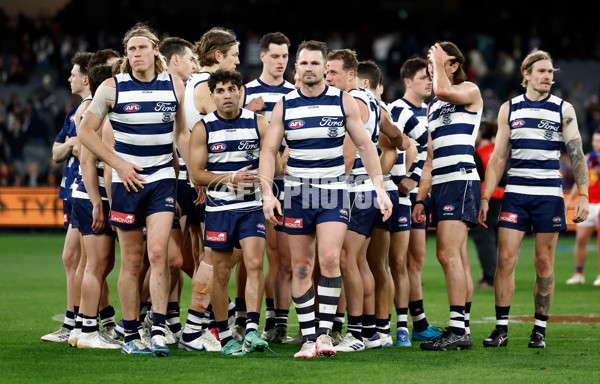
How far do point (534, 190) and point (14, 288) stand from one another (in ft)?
26.7

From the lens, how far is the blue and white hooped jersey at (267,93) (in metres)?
8.49

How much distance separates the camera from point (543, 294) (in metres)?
8.07

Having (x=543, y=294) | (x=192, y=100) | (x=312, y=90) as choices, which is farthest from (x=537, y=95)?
(x=192, y=100)

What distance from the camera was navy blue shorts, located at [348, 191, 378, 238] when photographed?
7594 millimetres

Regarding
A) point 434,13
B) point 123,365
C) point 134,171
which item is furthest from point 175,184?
point 434,13

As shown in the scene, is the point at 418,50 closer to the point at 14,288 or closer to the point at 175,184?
the point at 14,288

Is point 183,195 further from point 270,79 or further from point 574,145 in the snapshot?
point 574,145

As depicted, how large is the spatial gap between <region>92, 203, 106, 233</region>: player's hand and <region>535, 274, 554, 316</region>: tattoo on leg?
3.93m

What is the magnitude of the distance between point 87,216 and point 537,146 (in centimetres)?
404

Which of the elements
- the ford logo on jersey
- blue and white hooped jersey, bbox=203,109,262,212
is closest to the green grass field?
blue and white hooped jersey, bbox=203,109,262,212

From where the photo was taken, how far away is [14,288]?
13.0 metres

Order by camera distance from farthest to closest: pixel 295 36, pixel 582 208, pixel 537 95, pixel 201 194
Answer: pixel 295 36 → pixel 537 95 → pixel 582 208 → pixel 201 194

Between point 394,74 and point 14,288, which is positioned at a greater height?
point 394,74

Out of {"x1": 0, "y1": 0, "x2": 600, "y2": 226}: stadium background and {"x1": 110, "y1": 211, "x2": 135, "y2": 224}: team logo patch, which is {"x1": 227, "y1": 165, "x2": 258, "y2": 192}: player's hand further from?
{"x1": 0, "y1": 0, "x2": 600, "y2": 226}: stadium background
